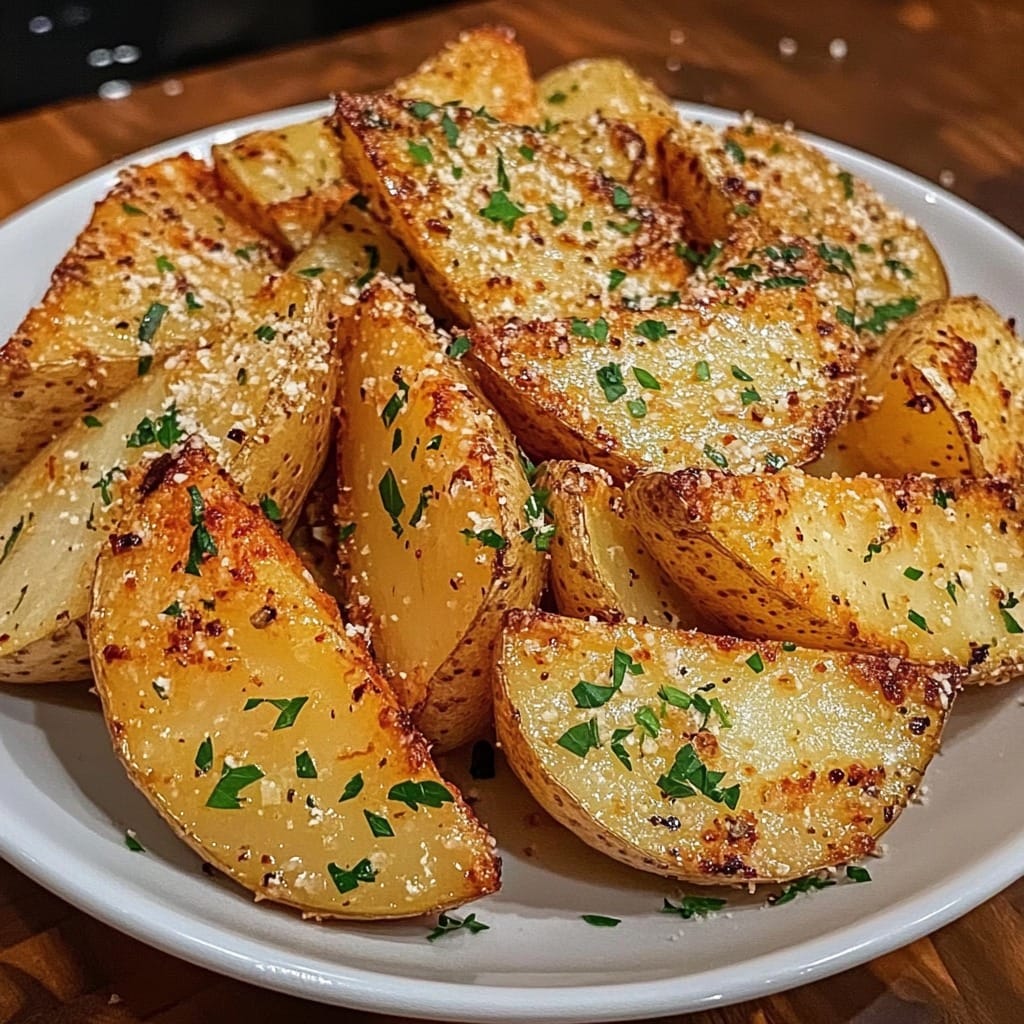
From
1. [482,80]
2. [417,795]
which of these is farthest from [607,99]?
[417,795]

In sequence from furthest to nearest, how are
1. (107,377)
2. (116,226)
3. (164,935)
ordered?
(116,226) < (107,377) < (164,935)

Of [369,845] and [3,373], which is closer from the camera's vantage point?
[369,845]

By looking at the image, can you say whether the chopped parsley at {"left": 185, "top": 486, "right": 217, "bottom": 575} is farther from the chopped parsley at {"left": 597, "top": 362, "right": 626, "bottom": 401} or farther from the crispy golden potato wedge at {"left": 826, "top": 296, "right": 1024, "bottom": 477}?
the crispy golden potato wedge at {"left": 826, "top": 296, "right": 1024, "bottom": 477}

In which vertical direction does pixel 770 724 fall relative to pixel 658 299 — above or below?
below

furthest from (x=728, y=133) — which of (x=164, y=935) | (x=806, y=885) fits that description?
(x=164, y=935)

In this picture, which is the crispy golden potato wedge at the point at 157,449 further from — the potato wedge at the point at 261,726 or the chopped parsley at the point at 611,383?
the chopped parsley at the point at 611,383

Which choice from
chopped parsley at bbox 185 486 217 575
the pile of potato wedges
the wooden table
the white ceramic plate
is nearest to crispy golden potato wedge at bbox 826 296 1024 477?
the pile of potato wedges

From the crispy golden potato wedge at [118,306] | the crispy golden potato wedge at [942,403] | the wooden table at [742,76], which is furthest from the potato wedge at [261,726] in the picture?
the wooden table at [742,76]

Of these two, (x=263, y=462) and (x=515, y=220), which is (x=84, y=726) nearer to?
(x=263, y=462)
